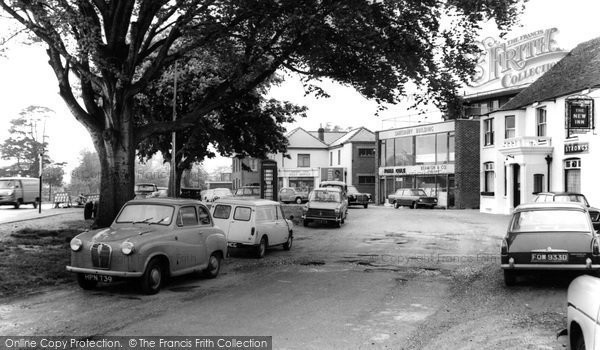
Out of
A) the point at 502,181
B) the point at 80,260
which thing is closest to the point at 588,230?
the point at 80,260

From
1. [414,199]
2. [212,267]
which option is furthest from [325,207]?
[414,199]

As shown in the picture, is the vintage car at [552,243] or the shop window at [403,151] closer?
the vintage car at [552,243]

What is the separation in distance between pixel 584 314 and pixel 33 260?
1169cm

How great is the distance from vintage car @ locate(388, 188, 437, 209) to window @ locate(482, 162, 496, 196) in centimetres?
559

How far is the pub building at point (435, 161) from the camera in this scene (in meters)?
42.9

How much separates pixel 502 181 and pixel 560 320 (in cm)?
2972

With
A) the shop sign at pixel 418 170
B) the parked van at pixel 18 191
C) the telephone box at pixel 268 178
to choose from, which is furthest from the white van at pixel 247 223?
the shop sign at pixel 418 170

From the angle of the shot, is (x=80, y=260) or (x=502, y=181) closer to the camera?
(x=80, y=260)

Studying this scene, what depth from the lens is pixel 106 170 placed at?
16453 millimetres

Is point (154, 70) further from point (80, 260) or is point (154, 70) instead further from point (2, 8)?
point (80, 260)

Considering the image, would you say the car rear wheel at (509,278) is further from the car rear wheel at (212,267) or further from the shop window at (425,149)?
the shop window at (425,149)

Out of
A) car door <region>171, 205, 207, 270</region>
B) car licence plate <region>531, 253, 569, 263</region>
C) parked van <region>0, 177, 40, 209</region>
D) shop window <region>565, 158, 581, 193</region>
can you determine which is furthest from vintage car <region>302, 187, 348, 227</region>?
parked van <region>0, 177, 40, 209</region>

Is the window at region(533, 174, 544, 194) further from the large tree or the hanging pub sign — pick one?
the large tree

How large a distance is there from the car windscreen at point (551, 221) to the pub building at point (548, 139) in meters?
17.2
